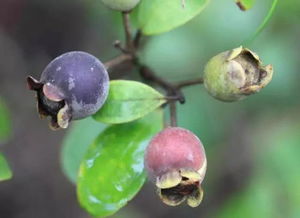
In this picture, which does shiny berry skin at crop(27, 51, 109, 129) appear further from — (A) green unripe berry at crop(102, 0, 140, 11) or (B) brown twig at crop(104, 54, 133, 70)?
(B) brown twig at crop(104, 54, 133, 70)

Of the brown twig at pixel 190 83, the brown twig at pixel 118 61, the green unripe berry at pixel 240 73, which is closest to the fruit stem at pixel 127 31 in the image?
the brown twig at pixel 118 61

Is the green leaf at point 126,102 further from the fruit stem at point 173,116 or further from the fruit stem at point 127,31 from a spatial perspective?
the fruit stem at point 127,31

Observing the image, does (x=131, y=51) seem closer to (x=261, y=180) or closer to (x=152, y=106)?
(x=152, y=106)

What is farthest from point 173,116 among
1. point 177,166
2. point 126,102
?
point 177,166

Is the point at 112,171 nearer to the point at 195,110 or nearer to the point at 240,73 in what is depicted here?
the point at 240,73

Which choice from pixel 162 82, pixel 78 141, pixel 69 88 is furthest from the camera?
pixel 78 141

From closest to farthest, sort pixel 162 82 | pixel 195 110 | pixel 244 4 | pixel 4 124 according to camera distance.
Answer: pixel 244 4
pixel 162 82
pixel 4 124
pixel 195 110

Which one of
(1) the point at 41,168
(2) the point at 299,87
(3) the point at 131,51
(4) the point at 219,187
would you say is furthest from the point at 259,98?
(1) the point at 41,168
